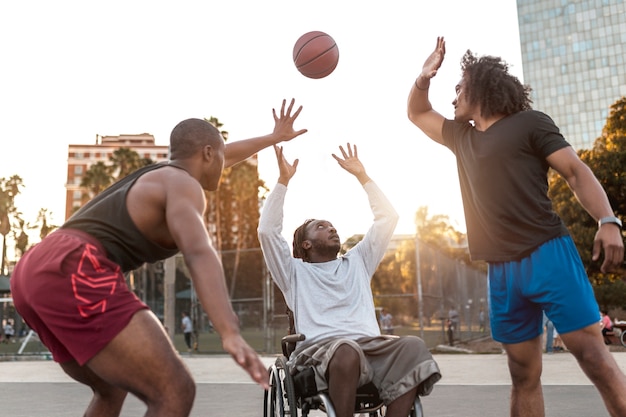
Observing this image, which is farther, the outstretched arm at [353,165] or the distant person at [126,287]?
the outstretched arm at [353,165]

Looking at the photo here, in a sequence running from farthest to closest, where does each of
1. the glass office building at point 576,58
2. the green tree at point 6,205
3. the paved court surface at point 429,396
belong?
the glass office building at point 576,58, the green tree at point 6,205, the paved court surface at point 429,396

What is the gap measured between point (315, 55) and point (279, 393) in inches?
106

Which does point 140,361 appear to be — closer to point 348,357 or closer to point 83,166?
point 348,357

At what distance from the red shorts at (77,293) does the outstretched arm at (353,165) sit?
223 cm

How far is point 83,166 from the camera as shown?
8825 cm

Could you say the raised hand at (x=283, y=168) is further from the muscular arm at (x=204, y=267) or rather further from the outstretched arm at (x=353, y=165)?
the muscular arm at (x=204, y=267)

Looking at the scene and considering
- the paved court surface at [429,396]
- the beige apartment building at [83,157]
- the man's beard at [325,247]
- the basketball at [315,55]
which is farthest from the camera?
the beige apartment building at [83,157]

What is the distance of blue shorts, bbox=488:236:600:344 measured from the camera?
2770 mm

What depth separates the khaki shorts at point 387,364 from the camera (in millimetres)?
3152

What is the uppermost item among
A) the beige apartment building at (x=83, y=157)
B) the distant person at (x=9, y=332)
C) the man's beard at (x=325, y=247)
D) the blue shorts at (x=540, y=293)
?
the beige apartment building at (x=83, y=157)

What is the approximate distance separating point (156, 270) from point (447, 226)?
40.8m

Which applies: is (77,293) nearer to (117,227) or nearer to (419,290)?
(117,227)

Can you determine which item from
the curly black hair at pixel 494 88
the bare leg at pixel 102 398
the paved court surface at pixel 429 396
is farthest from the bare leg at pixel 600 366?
the paved court surface at pixel 429 396

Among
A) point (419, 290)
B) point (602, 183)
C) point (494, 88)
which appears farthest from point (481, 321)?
point (494, 88)
